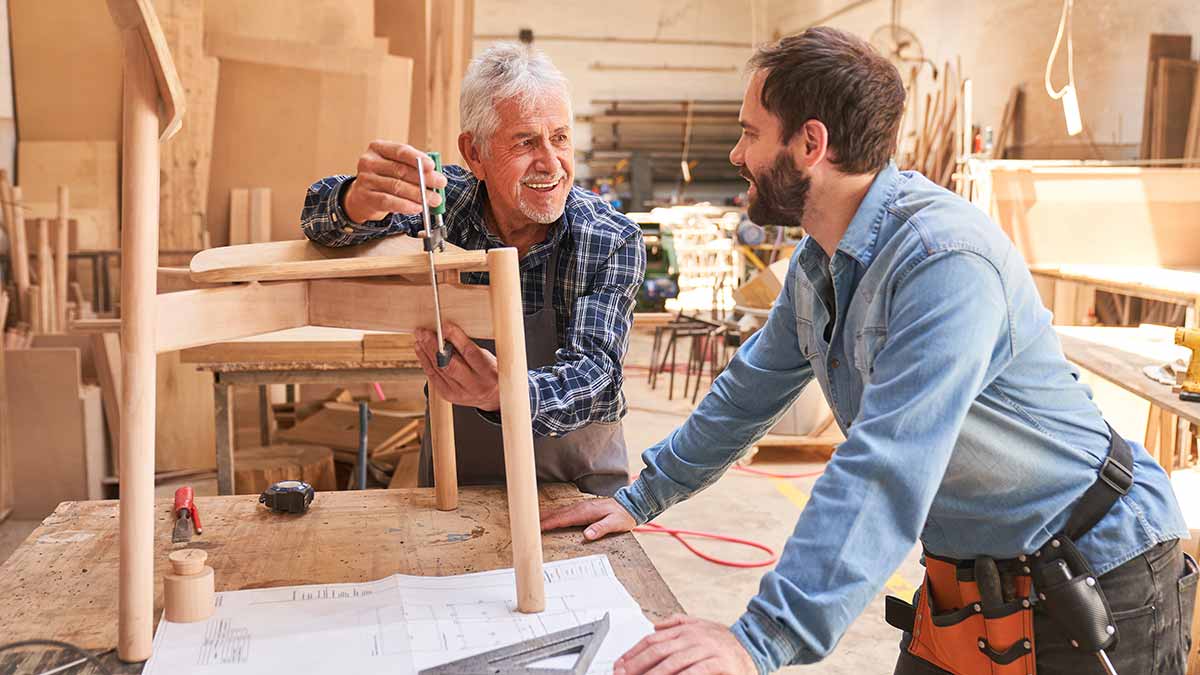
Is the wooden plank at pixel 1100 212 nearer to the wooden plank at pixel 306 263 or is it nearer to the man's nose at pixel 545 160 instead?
the man's nose at pixel 545 160

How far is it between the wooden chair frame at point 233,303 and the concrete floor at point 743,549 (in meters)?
2.26

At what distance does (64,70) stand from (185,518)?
16.4ft

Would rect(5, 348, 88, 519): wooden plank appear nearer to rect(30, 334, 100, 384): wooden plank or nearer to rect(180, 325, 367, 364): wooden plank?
rect(30, 334, 100, 384): wooden plank

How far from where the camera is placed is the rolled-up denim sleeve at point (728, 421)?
1.92 meters

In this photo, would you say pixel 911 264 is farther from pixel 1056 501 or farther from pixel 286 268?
pixel 286 268

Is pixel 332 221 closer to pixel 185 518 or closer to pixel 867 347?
pixel 185 518

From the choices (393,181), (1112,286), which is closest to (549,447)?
(393,181)

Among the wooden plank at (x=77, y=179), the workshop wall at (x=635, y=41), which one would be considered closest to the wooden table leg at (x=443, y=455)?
the wooden plank at (x=77, y=179)

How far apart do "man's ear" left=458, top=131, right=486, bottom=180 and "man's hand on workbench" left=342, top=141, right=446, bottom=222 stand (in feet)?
1.79

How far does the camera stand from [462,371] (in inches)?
67.7

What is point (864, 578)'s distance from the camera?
1.26 meters

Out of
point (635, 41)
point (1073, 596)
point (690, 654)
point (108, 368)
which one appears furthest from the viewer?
point (635, 41)

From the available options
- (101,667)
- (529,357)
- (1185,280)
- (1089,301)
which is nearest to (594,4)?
(1089,301)

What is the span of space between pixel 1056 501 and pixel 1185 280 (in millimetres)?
4257
